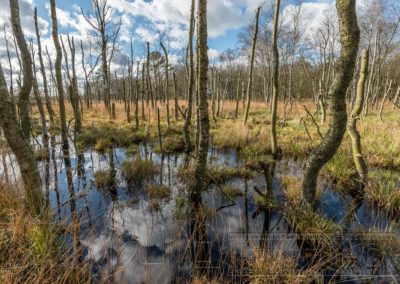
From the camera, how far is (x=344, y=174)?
5.18 meters

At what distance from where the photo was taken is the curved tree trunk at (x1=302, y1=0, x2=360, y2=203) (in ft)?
9.05

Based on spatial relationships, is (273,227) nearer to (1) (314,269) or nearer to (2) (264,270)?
(1) (314,269)

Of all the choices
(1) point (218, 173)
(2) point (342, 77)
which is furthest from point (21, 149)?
(2) point (342, 77)

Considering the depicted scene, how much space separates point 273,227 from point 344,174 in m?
2.78

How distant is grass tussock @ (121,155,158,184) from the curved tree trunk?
13.7 ft

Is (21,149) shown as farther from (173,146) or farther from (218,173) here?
(173,146)

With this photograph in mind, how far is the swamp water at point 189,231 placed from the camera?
2.69 meters

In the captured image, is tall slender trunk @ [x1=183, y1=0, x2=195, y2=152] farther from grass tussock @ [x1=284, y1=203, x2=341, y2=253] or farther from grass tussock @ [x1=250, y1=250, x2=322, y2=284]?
grass tussock @ [x1=250, y1=250, x2=322, y2=284]

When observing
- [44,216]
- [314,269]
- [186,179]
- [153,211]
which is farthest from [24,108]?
[314,269]

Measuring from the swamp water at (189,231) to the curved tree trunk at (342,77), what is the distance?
124 cm

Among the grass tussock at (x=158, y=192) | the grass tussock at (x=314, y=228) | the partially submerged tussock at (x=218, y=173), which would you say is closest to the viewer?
the grass tussock at (x=314, y=228)

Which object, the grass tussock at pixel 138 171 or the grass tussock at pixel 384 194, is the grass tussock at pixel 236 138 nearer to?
the grass tussock at pixel 138 171

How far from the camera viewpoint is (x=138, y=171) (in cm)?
586

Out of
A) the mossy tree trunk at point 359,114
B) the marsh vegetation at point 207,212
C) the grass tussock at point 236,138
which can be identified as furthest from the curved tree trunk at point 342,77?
the grass tussock at point 236,138
